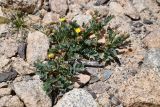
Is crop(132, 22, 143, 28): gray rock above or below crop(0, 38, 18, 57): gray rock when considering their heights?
above

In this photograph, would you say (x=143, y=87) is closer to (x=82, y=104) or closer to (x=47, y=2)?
(x=82, y=104)

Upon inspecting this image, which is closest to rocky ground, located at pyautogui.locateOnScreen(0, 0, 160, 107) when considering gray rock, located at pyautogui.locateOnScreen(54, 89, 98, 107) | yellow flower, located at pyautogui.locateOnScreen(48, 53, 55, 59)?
gray rock, located at pyautogui.locateOnScreen(54, 89, 98, 107)

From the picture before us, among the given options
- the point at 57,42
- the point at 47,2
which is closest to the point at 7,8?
the point at 47,2

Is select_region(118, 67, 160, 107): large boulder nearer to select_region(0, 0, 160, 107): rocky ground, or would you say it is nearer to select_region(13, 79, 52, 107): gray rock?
select_region(0, 0, 160, 107): rocky ground

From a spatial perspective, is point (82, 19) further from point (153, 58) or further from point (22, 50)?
point (153, 58)

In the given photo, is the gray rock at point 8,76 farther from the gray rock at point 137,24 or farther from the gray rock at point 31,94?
the gray rock at point 137,24

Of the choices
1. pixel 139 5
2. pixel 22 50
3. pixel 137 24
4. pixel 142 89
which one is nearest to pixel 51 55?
pixel 22 50

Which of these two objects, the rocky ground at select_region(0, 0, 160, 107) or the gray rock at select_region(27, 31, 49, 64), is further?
the gray rock at select_region(27, 31, 49, 64)
